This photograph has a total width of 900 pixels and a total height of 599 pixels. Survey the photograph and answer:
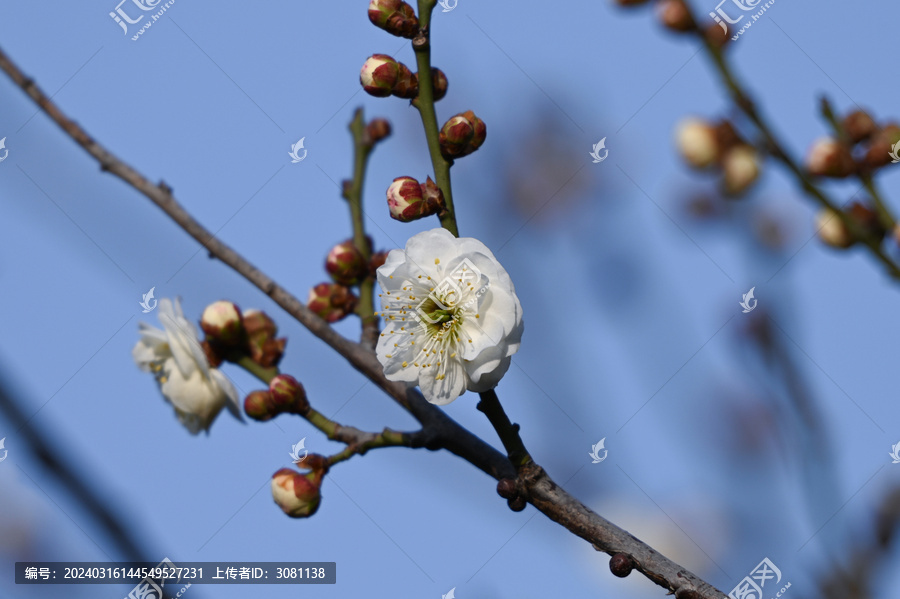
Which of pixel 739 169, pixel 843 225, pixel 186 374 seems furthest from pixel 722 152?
pixel 186 374

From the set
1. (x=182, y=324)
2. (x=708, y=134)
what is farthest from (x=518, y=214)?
(x=182, y=324)

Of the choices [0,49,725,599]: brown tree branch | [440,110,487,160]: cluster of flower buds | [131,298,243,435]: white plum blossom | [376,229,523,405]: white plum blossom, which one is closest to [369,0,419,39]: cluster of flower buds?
[440,110,487,160]: cluster of flower buds

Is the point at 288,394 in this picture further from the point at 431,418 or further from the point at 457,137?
the point at 457,137

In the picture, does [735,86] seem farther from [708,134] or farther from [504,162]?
[504,162]

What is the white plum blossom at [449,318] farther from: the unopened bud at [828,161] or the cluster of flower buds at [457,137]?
the unopened bud at [828,161]

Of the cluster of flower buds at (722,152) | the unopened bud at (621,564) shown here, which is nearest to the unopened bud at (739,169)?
the cluster of flower buds at (722,152)
